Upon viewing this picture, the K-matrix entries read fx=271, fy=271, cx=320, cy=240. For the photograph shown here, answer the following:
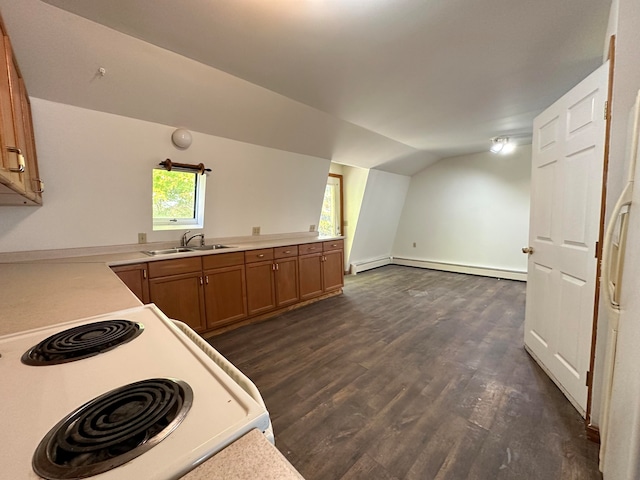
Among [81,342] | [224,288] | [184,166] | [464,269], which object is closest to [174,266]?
[224,288]

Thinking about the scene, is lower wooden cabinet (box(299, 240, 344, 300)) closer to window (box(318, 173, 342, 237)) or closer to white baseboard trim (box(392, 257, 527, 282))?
window (box(318, 173, 342, 237))

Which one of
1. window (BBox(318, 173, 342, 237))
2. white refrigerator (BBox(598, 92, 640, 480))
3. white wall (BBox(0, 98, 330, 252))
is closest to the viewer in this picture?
white refrigerator (BBox(598, 92, 640, 480))

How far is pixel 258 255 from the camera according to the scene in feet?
10.9

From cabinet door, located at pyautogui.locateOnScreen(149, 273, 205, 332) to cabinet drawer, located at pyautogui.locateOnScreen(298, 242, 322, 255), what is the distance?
142 cm

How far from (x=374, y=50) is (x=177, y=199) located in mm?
2593

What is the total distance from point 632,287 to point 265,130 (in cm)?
318

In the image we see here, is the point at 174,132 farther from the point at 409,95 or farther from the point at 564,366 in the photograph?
the point at 564,366

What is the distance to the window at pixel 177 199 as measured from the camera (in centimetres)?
306

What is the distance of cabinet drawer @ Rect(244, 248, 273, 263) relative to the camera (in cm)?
321

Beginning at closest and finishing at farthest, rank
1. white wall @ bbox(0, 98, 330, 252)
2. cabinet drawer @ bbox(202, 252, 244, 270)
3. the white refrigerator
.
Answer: the white refrigerator, white wall @ bbox(0, 98, 330, 252), cabinet drawer @ bbox(202, 252, 244, 270)

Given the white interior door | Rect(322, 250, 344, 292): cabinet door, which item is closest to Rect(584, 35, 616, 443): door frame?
the white interior door

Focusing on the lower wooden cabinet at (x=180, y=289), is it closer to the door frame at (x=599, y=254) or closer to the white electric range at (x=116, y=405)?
the white electric range at (x=116, y=405)

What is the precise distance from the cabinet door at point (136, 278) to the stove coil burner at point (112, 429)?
2134mm

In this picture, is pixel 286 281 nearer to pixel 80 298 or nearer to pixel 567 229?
pixel 80 298
